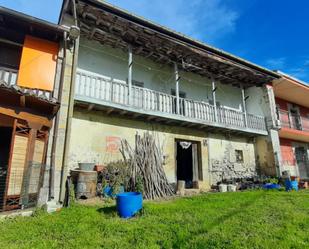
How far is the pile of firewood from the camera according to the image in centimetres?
826

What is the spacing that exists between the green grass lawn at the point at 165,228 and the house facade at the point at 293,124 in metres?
10.9

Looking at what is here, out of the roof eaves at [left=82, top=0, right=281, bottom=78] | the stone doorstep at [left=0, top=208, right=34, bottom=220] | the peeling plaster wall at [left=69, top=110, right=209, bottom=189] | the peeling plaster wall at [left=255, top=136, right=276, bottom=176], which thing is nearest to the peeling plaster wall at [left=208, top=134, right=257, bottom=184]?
the peeling plaster wall at [left=255, top=136, right=276, bottom=176]

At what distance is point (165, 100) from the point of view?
10500 mm

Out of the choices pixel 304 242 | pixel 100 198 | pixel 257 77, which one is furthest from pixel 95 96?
pixel 257 77

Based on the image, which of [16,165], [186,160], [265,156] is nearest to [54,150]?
[16,165]

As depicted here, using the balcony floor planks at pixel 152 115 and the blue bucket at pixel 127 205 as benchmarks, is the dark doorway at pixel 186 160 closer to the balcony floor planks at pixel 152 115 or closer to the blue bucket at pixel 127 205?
the balcony floor planks at pixel 152 115

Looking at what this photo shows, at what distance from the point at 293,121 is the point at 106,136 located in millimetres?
15796

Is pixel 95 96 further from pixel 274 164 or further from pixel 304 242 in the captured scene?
pixel 274 164

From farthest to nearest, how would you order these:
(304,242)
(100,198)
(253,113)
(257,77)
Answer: (253,113) < (257,77) < (100,198) < (304,242)

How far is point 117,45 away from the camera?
10352 millimetres

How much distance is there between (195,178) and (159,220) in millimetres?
6731

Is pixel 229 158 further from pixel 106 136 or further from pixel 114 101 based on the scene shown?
pixel 114 101

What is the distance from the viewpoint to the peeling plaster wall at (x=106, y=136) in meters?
8.38

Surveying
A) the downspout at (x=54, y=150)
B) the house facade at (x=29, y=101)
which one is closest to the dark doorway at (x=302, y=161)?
the downspout at (x=54, y=150)
